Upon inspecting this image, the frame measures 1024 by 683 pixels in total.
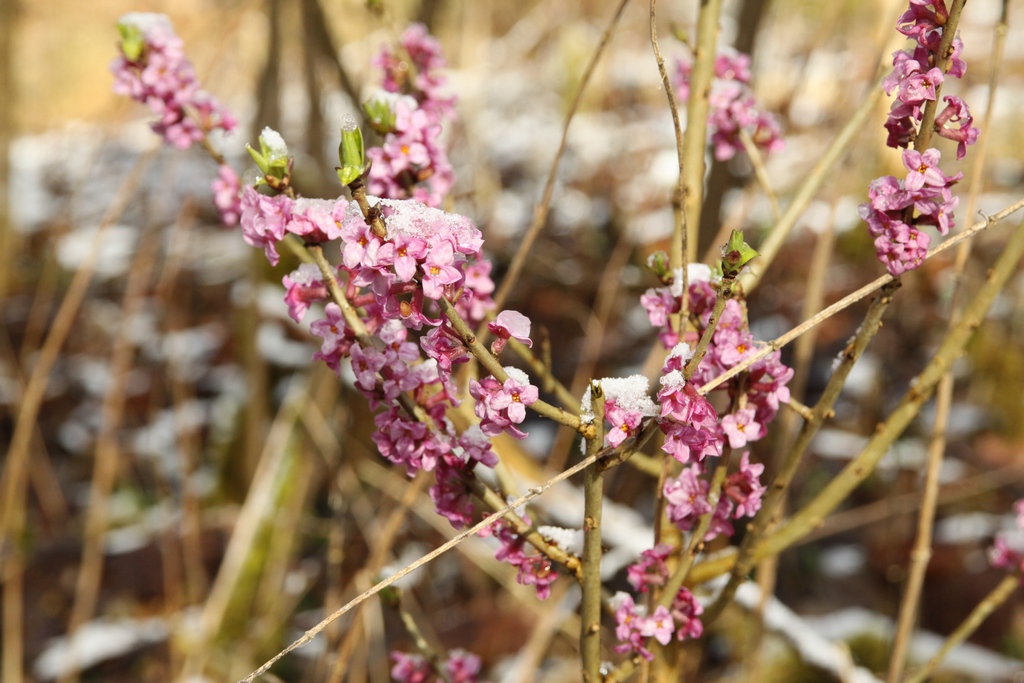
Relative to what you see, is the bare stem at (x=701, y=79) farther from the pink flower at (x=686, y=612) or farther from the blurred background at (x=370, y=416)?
the pink flower at (x=686, y=612)

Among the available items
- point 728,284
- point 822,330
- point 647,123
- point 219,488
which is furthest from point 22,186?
point 728,284

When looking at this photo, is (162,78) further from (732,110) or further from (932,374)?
(932,374)

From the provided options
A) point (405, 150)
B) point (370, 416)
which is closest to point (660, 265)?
point (405, 150)

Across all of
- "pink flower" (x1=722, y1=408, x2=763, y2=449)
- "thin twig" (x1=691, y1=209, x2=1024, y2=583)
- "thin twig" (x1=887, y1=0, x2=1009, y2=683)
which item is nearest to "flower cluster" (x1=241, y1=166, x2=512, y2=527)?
"pink flower" (x1=722, y1=408, x2=763, y2=449)

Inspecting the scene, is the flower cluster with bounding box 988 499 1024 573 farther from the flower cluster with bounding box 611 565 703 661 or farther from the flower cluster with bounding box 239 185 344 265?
the flower cluster with bounding box 239 185 344 265

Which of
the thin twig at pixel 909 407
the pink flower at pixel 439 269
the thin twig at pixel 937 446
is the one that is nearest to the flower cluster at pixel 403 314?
the pink flower at pixel 439 269
